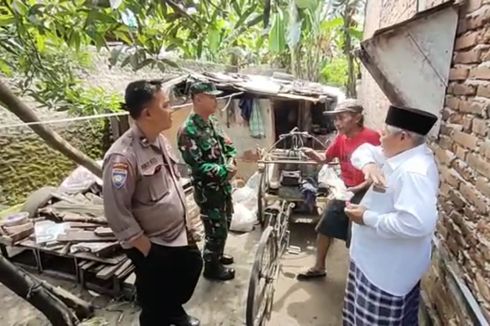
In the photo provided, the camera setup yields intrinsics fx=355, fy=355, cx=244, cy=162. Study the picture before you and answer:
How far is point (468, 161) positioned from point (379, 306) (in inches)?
38.3

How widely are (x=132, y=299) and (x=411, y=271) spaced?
246 centimetres

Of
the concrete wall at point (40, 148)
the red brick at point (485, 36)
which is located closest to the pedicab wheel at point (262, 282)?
the red brick at point (485, 36)

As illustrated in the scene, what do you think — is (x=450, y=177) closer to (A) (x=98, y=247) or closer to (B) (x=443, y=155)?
(B) (x=443, y=155)

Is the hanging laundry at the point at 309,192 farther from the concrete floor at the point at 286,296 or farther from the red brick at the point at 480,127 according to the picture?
the red brick at the point at 480,127

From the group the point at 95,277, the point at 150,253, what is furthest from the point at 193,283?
the point at 95,277

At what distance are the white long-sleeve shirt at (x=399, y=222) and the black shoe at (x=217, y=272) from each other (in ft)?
5.36

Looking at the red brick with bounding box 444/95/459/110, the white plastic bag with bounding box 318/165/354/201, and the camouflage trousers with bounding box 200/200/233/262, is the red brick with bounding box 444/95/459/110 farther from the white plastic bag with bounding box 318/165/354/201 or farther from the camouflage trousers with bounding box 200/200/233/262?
the camouflage trousers with bounding box 200/200/233/262

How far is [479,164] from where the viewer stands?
1.82 m

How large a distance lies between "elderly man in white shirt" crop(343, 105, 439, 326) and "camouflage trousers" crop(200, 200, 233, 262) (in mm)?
1415

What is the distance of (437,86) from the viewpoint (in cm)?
227

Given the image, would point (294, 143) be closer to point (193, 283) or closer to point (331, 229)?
point (331, 229)

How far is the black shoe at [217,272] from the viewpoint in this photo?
3.54 m

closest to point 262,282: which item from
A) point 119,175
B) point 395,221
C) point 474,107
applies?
point 395,221

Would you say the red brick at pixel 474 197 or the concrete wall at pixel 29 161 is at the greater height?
the red brick at pixel 474 197
